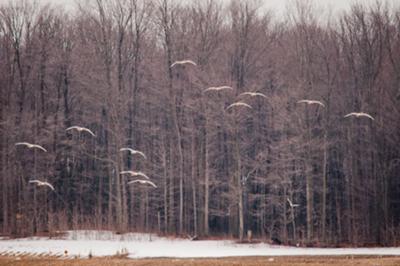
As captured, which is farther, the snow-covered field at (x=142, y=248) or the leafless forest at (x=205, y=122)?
the leafless forest at (x=205, y=122)

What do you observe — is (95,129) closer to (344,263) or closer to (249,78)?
(249,78)

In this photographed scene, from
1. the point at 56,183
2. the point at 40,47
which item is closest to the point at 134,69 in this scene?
the point at 40,47

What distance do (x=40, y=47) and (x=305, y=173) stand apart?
21.3 m

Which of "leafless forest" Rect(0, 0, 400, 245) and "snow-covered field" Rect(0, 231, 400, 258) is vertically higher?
"leafless forest" Rect(0, 0, 400, 245)

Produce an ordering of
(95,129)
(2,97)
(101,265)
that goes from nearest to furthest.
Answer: (101,265)
(2,97)
(95,129)

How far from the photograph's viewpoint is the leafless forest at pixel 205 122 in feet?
138

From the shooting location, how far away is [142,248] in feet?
115

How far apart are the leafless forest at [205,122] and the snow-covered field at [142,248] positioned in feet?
7.85

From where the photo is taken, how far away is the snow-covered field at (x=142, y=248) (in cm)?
3189

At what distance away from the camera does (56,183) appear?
165 ft

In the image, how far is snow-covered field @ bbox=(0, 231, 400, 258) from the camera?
31891 mm

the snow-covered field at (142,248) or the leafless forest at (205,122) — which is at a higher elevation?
the leafless forest at (205,122)

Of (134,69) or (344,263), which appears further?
(134,69)

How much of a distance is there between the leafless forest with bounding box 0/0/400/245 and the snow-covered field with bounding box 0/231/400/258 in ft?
7.85
